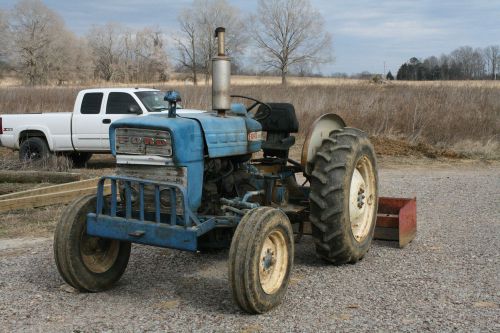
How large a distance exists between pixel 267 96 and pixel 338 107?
5145mm

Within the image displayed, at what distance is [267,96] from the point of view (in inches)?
984

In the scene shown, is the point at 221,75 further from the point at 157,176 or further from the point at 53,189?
the point at 53,189

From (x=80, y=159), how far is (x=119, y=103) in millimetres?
2128

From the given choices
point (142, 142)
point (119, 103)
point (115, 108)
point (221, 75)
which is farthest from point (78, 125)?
point (142, 142)

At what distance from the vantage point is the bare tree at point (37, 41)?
227 feet

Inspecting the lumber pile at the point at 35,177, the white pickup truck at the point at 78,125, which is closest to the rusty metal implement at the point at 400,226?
the lumber pile at the point at 35,177

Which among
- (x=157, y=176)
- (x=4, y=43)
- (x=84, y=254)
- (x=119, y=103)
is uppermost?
(x=4, y=43)

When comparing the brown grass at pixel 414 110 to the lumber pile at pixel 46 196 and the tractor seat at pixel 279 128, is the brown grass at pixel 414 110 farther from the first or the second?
the tractor seat at pixel 279 128

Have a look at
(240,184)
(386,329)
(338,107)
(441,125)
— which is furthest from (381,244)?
(338,107)

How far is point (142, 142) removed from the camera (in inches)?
184

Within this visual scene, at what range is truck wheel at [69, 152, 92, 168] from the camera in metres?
15.2

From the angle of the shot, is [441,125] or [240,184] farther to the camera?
[441,125]

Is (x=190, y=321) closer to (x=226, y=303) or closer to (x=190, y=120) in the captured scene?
(x=226, y=303)

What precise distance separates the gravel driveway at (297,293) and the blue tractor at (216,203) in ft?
0.77
